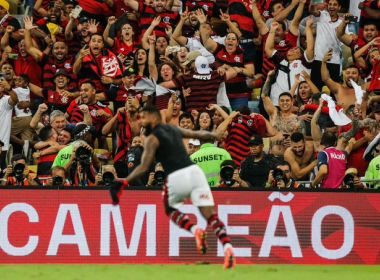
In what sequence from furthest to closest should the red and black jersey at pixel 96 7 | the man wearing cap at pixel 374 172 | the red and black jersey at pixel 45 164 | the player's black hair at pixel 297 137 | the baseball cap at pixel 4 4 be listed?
the baseball cap at pixel 4 4 < the red and black jersey at pixel 96 7 < the red and black jersey at pixel 45 164 < the player's black hair at pixel 297 137 < the man wearing cap at pixel 374 172

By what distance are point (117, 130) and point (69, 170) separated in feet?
6.76

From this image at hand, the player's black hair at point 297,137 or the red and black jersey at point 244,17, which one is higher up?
the red and black jersey at point 244,17

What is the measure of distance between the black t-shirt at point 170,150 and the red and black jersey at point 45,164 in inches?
200

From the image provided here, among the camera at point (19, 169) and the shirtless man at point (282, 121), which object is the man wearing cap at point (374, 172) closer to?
the shirtless man at point (282, 121)

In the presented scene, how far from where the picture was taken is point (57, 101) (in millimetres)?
23562

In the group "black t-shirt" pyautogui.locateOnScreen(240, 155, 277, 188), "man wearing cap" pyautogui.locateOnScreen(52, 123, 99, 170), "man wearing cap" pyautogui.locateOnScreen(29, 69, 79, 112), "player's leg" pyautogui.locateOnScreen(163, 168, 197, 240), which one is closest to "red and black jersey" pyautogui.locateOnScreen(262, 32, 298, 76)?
"man wearing cap" pyautogui.locateOnScreen(29, 69, 79, 112)

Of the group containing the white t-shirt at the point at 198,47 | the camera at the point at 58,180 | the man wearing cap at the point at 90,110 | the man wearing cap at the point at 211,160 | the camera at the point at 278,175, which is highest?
the white t-shirt at the point at 198,47

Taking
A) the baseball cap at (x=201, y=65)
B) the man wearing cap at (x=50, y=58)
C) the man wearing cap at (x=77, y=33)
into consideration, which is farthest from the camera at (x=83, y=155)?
the man wearing cap at (x=77, y=33)

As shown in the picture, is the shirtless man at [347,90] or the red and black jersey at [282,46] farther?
the red and black jersey at [282,46]

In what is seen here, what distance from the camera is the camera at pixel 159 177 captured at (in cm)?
2011

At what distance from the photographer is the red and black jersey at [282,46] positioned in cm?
2403

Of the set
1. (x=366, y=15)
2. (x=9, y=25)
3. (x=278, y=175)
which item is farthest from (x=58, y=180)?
(x=366, y=15)

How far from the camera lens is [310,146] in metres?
21.2

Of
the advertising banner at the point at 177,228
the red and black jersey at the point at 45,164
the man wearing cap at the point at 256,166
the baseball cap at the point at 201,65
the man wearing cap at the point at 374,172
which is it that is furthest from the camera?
the baseball cap at the point at 201,65
